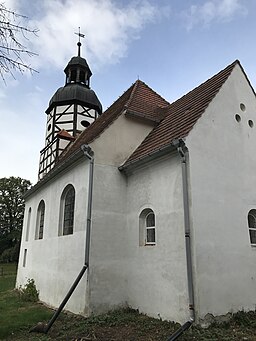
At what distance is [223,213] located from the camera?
728cm

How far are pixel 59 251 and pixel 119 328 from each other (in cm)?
385

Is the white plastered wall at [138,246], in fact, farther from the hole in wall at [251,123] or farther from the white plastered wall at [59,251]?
the hole in wall at [251,123]

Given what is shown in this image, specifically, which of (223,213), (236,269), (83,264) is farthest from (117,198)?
(236,269)

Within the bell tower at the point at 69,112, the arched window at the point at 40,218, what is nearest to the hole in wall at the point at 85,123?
the bell tower at the point at 69,112

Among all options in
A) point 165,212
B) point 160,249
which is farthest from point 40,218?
point 165,212

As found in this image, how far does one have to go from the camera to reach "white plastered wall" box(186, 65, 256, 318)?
6.57m

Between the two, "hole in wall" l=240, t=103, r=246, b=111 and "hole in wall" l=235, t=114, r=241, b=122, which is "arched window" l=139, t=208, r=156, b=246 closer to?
"hole in wall" l=235, t=114, r=241, b=122

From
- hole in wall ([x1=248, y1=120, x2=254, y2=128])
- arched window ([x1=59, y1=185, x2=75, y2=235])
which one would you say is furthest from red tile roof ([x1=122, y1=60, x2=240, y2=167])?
arched window ([x1=59, y1=185, x2=75, y2=235])

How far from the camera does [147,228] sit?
27.0 feet

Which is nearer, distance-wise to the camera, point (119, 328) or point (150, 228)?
point (119, 328)

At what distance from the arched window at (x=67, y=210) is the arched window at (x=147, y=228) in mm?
2568

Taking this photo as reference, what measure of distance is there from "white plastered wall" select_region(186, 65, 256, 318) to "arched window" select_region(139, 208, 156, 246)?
5.59 feet

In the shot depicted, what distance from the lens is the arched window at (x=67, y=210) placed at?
32.2 ft

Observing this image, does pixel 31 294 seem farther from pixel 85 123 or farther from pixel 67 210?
pixel 85 123
